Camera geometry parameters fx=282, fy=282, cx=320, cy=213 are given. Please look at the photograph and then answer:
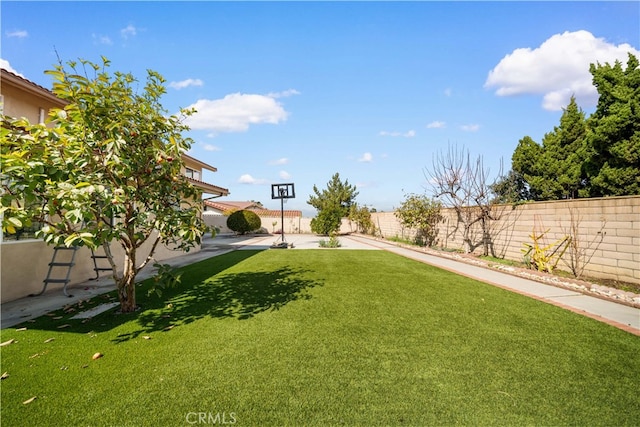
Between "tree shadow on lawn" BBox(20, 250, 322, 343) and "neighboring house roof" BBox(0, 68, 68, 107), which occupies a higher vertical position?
"neighboring house roof" BBox(0, 68, 68, 107)

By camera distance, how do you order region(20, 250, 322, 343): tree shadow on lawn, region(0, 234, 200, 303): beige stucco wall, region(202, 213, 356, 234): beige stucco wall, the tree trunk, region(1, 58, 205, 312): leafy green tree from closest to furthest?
region(1, 58, 205, 312): leafy green tree → region(20, 250, 322, 343): tree shadow on lawn → the tree trunk → region(0, 234, 200, 303): beige stucco wall → region(202, 213, 356, 234): beige stucco wall

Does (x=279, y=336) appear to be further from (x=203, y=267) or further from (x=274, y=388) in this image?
(x=203, y=267)

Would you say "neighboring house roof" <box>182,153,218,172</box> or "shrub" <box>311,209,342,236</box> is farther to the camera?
"shrub" <box>311,209,342,236</box>

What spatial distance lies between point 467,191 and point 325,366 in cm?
1128

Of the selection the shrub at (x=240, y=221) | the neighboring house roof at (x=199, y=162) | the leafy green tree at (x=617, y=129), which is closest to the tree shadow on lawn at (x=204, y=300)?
the neighboring house roof at (x=199, y=162)

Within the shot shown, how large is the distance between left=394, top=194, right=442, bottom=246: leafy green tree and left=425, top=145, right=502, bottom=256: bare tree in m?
0.94

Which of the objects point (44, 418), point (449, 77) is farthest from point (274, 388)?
point (449, 77)

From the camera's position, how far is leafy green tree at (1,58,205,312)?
3.03 m

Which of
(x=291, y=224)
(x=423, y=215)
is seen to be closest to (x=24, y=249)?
(x=423, y=215)

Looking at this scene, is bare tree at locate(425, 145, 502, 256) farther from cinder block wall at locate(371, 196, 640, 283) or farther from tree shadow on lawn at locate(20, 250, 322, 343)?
tree shadow on lawn at locate(20, 250, 322, 343)

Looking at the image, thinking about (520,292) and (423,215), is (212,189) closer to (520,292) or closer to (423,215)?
(423,215)

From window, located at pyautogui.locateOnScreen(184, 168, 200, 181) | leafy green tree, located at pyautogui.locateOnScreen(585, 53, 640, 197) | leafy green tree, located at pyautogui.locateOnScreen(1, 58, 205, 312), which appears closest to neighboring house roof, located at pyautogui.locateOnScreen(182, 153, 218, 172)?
window, located at pyautogui.locateOnScreen(184, 168, 200, 181)

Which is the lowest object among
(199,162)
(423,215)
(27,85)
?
(423,215)

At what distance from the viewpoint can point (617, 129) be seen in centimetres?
1145
